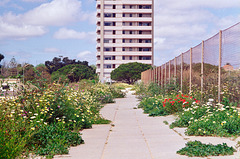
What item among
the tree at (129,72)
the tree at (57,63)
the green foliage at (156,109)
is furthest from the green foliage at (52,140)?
the tree at (57,63)

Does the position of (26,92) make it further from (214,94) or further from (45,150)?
(214,94)

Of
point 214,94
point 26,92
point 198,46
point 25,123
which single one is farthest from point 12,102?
point 198,46

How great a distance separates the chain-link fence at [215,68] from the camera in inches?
349

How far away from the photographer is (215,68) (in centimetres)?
1027

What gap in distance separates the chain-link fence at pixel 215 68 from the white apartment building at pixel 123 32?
72810 mm

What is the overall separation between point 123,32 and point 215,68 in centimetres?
7795

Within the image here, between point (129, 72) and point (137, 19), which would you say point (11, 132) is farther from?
point (137, 19)

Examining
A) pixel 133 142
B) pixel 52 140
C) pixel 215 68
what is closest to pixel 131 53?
pixel 215 68

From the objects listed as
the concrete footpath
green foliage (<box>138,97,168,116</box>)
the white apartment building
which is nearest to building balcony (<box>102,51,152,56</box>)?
the white apartment building

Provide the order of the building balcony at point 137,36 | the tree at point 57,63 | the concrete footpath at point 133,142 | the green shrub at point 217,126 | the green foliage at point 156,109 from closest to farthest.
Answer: the concrete footpath at point 133,142 < the green shrub at point 217,126 < the green foliage at point 156,109 < the building balcony at point 137,36 < the tree at point 57,63

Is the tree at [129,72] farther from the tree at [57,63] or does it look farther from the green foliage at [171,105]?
the green foliage at [171,105]

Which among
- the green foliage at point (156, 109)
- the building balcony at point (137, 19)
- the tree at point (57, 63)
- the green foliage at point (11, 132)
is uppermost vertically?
the building balcony at point (137, 19)

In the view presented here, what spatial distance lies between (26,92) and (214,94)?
5846 millimetres

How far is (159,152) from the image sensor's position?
19.0ft
